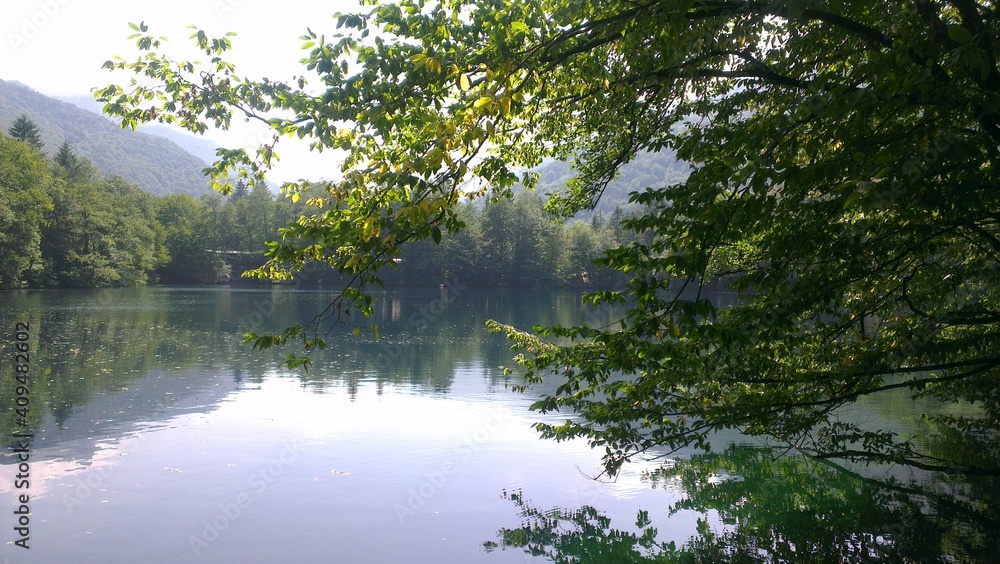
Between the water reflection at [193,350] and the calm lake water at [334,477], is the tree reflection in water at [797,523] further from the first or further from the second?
the water reflection at [193,350]

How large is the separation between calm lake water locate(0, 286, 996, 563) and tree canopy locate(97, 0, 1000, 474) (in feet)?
7.28

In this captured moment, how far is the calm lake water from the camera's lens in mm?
8758

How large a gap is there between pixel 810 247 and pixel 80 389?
17953 mm

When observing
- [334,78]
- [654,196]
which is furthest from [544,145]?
[334,78]

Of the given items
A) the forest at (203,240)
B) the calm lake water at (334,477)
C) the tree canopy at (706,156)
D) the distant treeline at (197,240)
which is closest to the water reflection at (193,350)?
the calm lake water at (334,477)

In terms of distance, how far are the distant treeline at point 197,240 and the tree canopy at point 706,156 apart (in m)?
54.7

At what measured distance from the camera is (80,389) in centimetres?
1756

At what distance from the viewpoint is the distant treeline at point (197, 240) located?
59094 millimetres

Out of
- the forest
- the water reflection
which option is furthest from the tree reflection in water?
the forest

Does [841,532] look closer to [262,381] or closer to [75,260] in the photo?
[262,381]

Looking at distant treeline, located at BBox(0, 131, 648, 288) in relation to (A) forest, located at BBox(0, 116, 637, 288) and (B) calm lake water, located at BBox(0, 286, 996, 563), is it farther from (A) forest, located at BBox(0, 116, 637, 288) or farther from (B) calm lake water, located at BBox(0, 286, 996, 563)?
(B) calm lake water, located at BBox(0, 286, 996, 563)

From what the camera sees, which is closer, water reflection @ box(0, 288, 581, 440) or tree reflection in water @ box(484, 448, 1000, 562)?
tree reflection in water @ box(484, 448, 1000, 562)

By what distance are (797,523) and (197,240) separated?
8534cm

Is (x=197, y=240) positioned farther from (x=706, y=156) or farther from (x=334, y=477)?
(x=706, y=156)
